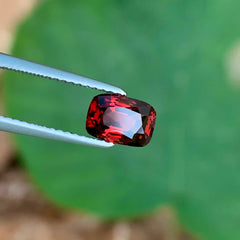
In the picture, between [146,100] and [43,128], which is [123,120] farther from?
[146,100]

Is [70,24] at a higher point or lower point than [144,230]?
higher

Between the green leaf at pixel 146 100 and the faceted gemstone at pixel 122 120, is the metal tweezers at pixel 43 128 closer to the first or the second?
the faceted gemstone at pixel 122 120

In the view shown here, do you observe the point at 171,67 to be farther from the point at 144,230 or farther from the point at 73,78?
the point at 73,78

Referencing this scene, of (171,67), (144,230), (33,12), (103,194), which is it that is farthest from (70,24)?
(144,230)

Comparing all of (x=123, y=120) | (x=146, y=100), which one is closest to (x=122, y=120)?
(x=123, y=120)

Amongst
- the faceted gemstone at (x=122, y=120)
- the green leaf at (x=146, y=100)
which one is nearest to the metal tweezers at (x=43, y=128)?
the faceted gemstone at (x=122, y=120)

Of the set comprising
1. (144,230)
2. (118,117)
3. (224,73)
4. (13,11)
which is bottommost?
(118,117)
